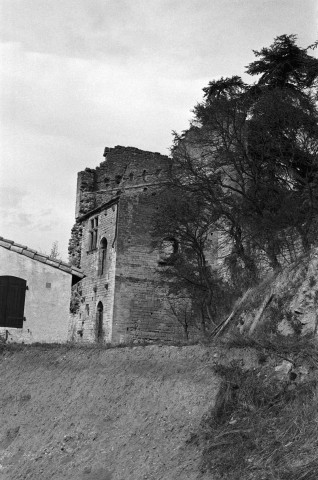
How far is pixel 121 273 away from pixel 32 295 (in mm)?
11091

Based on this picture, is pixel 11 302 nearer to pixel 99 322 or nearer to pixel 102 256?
pixel 99 322

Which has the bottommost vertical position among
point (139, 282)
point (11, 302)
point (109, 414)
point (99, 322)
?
point (109, 414)

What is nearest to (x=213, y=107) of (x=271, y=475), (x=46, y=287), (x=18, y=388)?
(x=46, y=287)

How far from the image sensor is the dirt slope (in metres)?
8.23

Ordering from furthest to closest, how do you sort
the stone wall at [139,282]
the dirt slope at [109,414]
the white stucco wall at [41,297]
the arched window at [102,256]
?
the arched window at [102,256], the stone wall at [139,282], the white stucco wall at [41,297], the dirt slope at [109,414]

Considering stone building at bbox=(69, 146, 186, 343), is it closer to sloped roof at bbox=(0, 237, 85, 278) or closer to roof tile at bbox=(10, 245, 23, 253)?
sloped roof at bbox=(0, 237, 85, 278)

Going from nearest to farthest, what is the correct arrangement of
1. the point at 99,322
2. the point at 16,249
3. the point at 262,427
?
1. the point at 262,427
2. the point at 16,249
3. the point at 99,322

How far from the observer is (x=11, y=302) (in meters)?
18.0

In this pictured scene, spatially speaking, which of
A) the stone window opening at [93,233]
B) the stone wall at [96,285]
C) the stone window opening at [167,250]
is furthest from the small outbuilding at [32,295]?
the stone window opening at [93,233]

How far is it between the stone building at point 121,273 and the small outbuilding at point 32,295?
8.99 m

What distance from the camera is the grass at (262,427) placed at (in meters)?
6.82

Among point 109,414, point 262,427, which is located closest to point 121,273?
point 109,414

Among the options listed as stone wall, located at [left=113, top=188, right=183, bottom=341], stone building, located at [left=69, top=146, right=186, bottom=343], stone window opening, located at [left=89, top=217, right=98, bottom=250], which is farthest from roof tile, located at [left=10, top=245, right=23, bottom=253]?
stone window opening, located at [left=89, top=217, right=98, bottom=250]

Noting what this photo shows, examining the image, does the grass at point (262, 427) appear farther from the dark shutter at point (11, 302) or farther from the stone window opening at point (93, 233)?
the stone window opening at point (93, 233)
